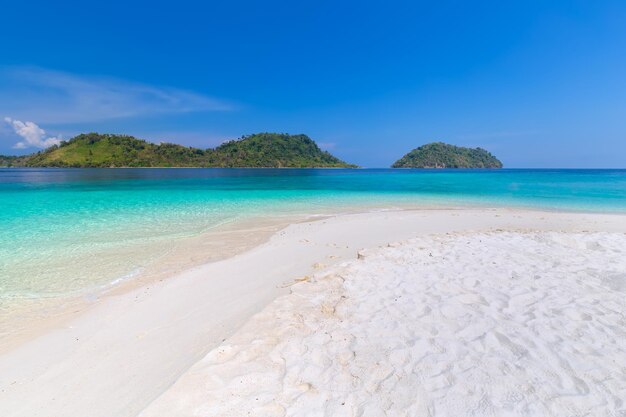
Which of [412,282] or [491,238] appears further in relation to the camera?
[491,238]

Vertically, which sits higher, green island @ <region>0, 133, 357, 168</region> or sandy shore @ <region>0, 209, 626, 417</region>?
green island @ <region>0, 133, 357, 168</region>

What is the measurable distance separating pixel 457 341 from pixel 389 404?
5.27 feet

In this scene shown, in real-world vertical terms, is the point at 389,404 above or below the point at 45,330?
above

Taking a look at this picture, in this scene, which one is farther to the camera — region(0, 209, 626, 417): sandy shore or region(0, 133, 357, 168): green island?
region(0, 133, 357, 168): green island

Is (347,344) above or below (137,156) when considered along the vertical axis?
below

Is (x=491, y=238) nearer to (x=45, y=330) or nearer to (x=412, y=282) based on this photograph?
(x=412, y=282)

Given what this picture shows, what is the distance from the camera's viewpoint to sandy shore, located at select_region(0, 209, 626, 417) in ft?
10.7

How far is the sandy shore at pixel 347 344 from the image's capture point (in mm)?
3252

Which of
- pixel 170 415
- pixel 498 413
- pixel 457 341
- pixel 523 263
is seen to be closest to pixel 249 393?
pixel 170 415

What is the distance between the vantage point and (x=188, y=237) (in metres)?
12.0

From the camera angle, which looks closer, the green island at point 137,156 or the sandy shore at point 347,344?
the sandy shore at point 347,344

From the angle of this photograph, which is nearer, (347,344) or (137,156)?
(347,344)

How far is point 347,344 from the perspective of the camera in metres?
4.20

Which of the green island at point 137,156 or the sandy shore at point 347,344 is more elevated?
the green island at point 137,156
